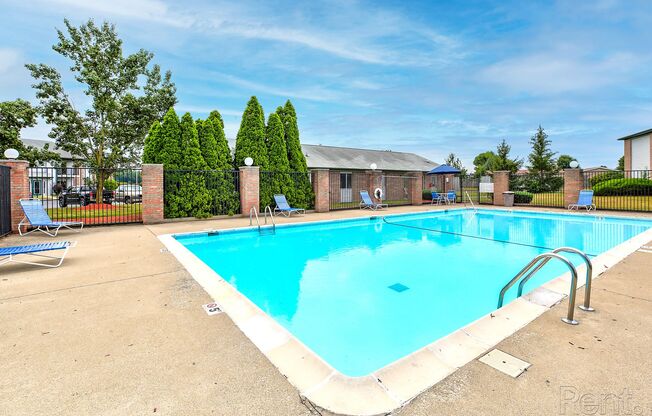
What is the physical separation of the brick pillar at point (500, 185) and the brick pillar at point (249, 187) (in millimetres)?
14598

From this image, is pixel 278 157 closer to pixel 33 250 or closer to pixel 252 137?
pixel 252 137

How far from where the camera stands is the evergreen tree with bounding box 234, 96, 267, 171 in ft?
47.4

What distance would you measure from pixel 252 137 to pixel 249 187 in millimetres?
2712

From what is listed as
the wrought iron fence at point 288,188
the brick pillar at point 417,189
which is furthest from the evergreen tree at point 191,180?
the brick pillar at point 417,189

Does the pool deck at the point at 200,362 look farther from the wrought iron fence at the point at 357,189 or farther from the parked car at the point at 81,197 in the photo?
the wrought iron fence at the point at 357,189

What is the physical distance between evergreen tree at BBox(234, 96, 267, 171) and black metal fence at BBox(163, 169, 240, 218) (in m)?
1.17

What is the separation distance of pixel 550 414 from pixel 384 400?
3.01 feet

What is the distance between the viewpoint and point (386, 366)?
2.25 metres

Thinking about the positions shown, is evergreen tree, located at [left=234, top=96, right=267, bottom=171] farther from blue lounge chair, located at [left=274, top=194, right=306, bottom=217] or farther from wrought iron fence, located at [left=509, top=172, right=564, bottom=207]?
wrought iron fence, located at [left=509, top=172, right=564, bottom=207]

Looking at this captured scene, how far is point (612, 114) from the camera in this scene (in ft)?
83.5

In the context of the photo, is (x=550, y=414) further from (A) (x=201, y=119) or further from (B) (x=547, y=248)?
(A) (x=201, y=119)

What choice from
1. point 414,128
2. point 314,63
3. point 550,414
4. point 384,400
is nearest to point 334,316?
point 384,400

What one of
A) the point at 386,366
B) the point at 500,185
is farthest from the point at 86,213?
the point at 500,185

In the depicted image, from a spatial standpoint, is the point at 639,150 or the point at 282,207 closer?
the point at 282,207
